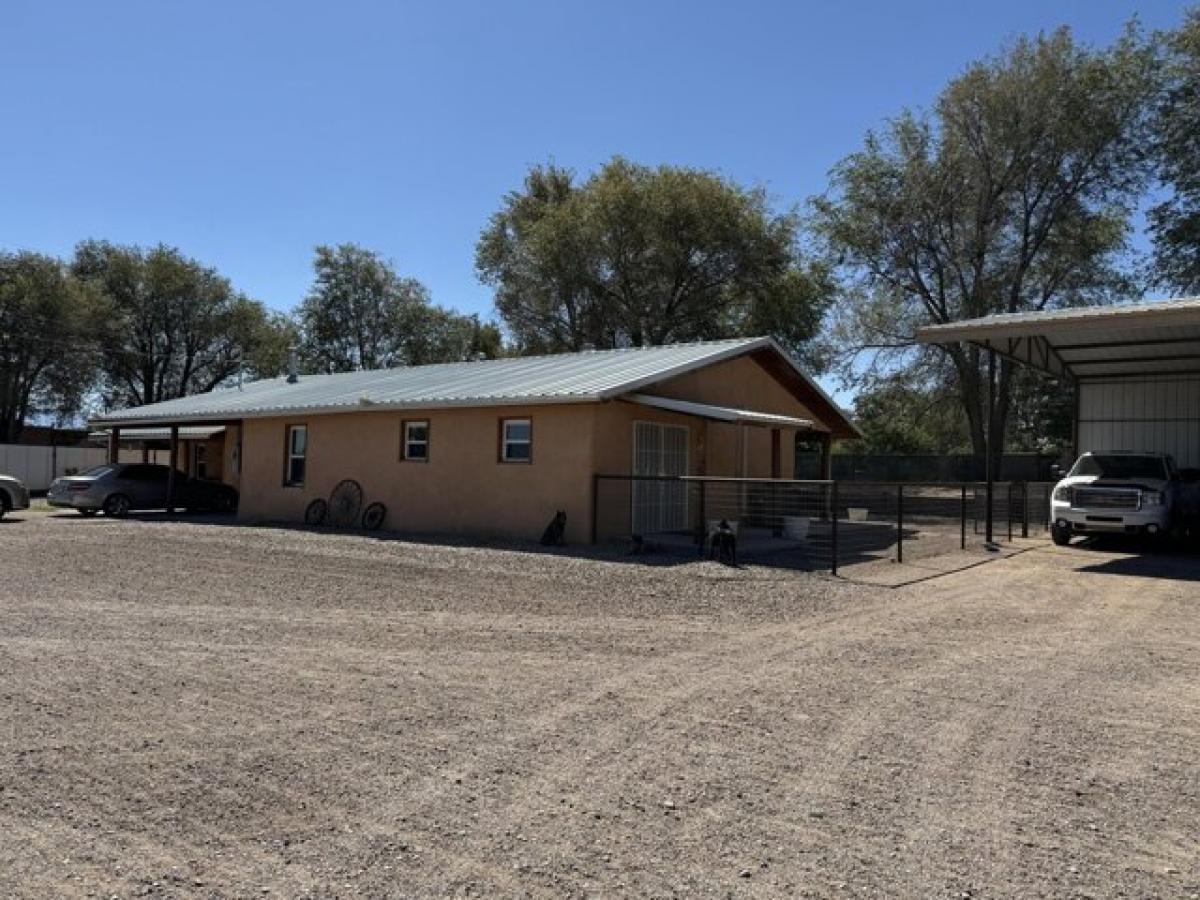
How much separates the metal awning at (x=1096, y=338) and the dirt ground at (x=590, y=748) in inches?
285

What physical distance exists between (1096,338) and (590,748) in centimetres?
1923

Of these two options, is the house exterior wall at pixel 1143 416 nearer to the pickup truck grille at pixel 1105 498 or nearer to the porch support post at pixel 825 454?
the porch support post at pixel 825 454

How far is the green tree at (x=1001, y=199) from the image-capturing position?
33594mm

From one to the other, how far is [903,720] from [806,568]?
790 centimetres

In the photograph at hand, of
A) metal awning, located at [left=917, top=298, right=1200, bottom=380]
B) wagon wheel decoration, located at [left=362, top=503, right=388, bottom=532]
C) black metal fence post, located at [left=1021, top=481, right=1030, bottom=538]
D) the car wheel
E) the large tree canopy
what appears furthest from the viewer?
the large tree canopy

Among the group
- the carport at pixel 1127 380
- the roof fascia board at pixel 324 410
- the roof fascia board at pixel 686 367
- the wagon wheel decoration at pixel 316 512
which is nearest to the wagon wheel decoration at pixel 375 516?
the wagon wheel decoration at pixel 316 512

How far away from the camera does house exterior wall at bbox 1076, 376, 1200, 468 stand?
21891mm

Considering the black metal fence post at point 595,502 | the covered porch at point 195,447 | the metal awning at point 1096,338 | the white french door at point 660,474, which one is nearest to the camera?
the metal awning at point 1096,338

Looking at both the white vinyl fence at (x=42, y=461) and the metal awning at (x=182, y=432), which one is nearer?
the metal awning at (x=182, y=432)

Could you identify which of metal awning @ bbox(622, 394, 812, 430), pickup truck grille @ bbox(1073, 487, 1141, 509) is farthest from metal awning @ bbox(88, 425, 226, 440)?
pickup truck grille @ bbox(1073, 487, 1141, 509)

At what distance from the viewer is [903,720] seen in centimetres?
585

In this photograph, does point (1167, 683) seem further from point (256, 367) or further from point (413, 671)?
point (256, 367)

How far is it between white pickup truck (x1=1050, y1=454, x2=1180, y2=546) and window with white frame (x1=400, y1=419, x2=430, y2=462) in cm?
1232

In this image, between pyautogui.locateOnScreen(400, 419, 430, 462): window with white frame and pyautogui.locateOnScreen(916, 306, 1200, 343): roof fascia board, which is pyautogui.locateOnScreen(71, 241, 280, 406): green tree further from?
pyautogui.locateOnScreen(916, 306, 1200, 343): roof fascia board
